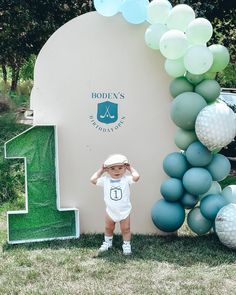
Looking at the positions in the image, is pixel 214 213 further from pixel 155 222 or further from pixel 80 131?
pixel 80 131

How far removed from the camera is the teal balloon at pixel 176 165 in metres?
4.74

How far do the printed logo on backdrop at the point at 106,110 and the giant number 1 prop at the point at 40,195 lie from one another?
43 centimetres

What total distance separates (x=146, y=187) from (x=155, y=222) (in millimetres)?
383

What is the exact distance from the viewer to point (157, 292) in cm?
370

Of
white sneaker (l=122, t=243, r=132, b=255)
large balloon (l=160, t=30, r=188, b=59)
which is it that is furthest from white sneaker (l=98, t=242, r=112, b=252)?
large balloon (l=160, t=30, r=188, b=59)

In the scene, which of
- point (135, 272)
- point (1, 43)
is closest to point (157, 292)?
point (135, 272)

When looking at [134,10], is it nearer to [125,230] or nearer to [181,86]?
[181,86]

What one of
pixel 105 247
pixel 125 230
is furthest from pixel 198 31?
pixel 105 247

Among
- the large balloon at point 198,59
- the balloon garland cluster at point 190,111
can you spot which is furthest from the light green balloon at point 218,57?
the large balloon at point 198,59

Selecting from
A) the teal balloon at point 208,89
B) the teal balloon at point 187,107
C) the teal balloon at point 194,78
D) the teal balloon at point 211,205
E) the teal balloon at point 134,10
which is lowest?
the teal balloon at point 211,205

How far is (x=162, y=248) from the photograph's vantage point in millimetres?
4664

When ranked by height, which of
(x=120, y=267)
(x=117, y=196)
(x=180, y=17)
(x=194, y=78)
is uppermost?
(x=180, y=17)

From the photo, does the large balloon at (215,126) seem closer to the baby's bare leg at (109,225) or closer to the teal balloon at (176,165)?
the teal balloon at (176,165)

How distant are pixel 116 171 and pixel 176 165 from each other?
1.97ft
